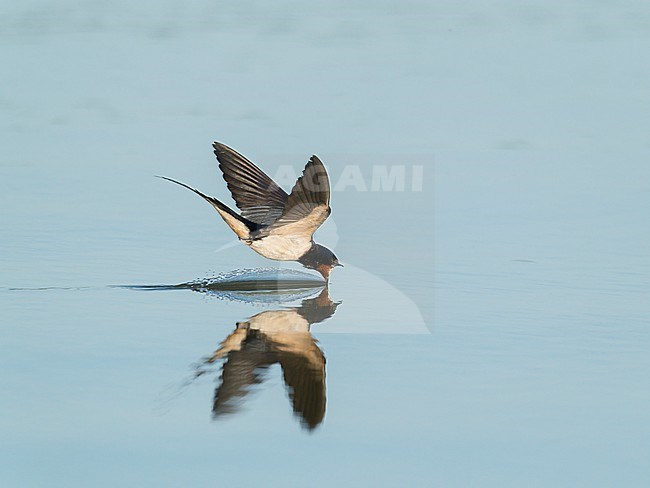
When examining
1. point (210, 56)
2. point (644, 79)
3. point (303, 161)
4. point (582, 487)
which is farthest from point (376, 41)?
point (582, 487)

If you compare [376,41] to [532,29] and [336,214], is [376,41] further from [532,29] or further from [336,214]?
[336,214]

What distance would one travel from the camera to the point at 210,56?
12.2m

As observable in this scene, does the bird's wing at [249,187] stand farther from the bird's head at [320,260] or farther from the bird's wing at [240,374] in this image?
the bird's wing at [240,374]

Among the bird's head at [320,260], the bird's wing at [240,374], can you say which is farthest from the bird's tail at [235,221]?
the bird's wing at [240,374]

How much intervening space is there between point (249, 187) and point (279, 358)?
2.43m

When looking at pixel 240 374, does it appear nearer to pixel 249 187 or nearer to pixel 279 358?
pixel 279 358

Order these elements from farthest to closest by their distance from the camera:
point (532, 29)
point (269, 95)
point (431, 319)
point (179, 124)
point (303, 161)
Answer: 1. point (532, 29)
2. point (269, 95)
3. point (179, 124)
4. point (303, 161)
5. point (431, 319)

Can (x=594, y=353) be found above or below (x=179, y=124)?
below

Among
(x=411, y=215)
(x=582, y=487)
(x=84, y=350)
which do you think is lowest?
(x=582, y=487)

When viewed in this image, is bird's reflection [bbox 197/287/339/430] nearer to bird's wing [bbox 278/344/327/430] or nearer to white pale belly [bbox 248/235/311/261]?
bird's wing [bbox 278/344/327/430]

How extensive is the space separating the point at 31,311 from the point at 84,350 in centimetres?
74

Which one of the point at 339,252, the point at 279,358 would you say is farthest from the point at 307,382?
the point at 339,252

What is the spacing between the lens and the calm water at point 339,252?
4387 mm

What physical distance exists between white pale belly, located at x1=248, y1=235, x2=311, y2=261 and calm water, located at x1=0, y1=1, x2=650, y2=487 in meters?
0.18
